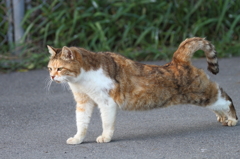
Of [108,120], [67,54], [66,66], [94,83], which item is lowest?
[108,120]

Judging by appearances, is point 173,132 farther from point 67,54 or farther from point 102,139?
point 67,54

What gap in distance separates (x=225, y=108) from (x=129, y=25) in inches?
156

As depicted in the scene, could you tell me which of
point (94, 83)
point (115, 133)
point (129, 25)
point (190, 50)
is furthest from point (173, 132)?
point (129, 25)

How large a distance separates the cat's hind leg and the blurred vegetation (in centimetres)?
326

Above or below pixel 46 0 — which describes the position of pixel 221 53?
below

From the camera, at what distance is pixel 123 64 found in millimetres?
4586

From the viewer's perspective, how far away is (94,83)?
14.1 ft

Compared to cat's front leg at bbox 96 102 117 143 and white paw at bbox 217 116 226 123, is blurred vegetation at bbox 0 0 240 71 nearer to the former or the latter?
white paw at bbox 217 116 226 123

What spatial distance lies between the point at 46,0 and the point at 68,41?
3.22 feet

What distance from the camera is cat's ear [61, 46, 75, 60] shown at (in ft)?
14.1

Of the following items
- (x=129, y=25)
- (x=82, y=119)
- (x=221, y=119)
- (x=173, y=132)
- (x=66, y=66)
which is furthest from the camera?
(x=129, y=25)

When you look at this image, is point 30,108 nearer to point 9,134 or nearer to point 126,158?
point 9,134

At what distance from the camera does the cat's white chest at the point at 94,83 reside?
4301 millimetres

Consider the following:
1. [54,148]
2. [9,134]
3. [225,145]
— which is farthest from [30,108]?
[225,145]
